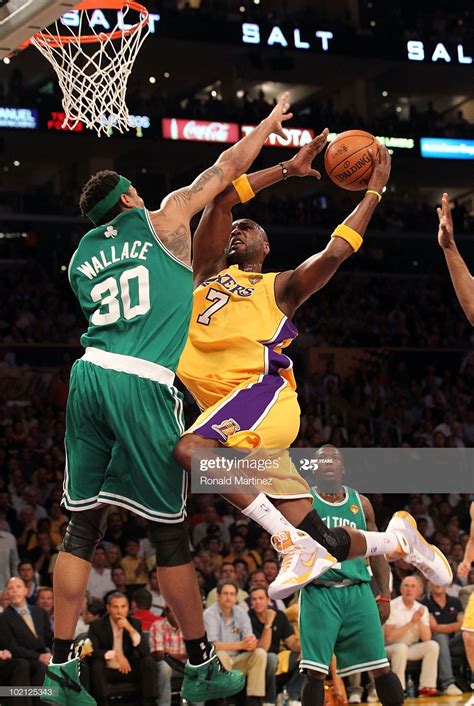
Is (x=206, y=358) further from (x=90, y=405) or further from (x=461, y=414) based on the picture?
(x=461, y=414)

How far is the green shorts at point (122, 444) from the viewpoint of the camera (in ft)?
15.4

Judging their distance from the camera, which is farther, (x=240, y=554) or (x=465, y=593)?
(x=240, y=554)

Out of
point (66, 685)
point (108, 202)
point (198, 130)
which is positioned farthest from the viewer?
point (198, 130)

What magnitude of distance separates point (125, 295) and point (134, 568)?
692 cm

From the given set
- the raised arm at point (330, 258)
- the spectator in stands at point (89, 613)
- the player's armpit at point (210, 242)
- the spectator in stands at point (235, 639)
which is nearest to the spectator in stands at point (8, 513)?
the spectator in stands at point (89, 613)

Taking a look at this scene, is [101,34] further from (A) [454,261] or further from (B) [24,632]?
(B) [24,632]

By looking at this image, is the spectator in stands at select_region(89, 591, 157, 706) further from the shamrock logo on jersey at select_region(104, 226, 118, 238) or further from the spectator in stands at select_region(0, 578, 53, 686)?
the shamrock logo on jersey at select_region(104, 226, 118, 238)

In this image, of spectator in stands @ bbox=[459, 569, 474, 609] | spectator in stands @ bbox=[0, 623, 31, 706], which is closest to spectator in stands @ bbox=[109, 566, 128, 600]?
spectator in stands @ bbox=[0, 623, 31, 706]

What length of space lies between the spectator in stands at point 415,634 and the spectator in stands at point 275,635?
938mm

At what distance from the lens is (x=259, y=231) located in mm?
5867

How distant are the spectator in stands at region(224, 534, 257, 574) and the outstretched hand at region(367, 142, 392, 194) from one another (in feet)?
22.1

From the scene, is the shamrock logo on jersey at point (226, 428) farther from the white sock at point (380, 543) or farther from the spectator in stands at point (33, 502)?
the spectator in stands at point (33, 502)

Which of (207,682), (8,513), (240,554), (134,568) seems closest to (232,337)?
(207,682)

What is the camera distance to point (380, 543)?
5441 millimetres
